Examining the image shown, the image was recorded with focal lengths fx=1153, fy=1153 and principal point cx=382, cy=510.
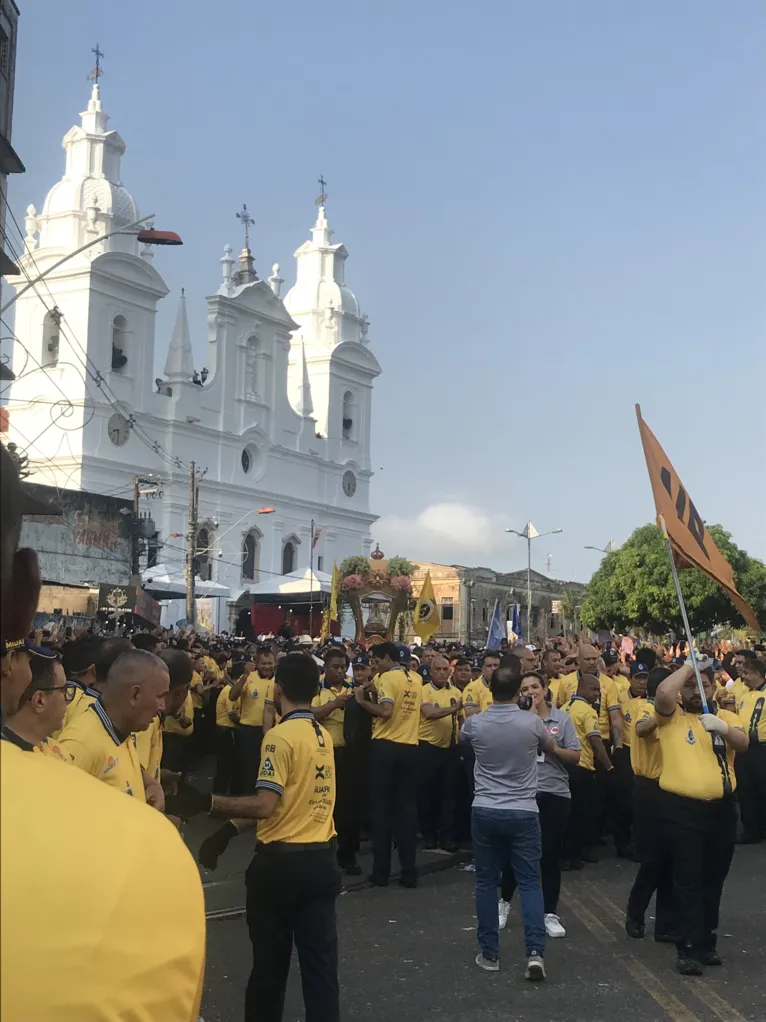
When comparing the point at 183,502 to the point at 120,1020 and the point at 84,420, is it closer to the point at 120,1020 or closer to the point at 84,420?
the point at 84,420

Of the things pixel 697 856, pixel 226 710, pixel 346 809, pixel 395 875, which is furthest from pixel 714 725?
pixel 226 710

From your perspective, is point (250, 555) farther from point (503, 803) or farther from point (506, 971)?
point (506, 971)

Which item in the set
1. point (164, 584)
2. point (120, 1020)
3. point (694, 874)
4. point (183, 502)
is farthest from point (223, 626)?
point (120, 1020)

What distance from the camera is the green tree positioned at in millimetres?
52312

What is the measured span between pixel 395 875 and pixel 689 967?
12.3 ft

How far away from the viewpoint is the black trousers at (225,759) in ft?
43.1

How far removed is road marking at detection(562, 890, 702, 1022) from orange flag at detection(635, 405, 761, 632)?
7.18 feet

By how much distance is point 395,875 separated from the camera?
398 inches

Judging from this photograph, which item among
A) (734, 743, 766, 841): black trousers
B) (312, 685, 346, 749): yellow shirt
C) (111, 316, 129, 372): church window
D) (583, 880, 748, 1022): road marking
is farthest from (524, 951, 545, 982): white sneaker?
(111, 316, 129, 372): church window

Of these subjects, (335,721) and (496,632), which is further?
(496,632)

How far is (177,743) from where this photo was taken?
1208cm

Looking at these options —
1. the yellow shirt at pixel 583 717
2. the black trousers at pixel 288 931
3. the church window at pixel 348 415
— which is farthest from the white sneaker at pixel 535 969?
the church window at pixel 348 415

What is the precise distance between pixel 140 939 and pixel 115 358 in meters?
55.5

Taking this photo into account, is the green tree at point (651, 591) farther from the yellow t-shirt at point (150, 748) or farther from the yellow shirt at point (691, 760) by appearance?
the yellow t-shirt at point (150, 748)
